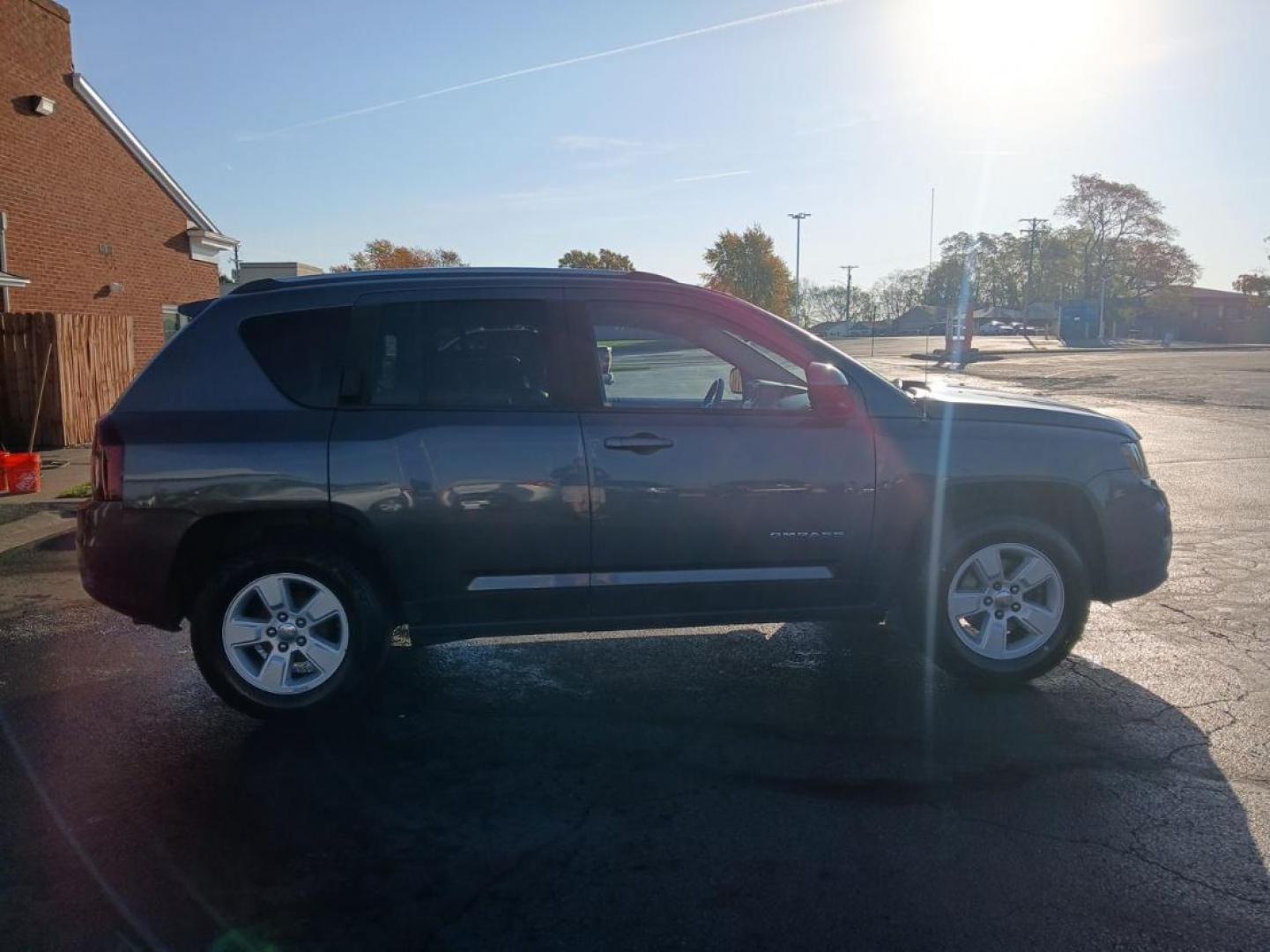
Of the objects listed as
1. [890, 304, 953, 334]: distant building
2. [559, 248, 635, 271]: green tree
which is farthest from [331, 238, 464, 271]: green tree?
[890, 304, 953, 334]: distant building

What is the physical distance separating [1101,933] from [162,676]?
4.52 metres

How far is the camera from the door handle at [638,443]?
458 cm

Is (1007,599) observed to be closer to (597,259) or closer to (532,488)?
(532,488)

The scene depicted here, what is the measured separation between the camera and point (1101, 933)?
9.89ft

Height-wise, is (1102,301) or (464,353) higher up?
(1102,301)

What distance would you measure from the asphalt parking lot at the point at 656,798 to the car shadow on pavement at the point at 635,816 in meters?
0.01

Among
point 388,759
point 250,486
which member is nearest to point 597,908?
point 388,759

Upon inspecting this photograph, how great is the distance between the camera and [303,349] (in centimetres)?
466

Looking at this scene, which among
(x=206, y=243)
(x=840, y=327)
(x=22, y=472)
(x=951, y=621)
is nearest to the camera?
(x=951, y=621)

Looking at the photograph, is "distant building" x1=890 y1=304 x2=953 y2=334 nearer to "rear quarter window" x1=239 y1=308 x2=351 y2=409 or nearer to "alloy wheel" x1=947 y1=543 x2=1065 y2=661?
"alloy wheel" x1=947 y1=543 x2=1065 y2=661

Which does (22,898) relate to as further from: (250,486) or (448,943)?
(250,486)

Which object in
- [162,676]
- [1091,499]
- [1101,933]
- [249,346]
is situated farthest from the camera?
[162,676]

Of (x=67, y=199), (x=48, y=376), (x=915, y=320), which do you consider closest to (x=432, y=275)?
(x=48, y=376)

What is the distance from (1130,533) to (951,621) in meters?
1.00
